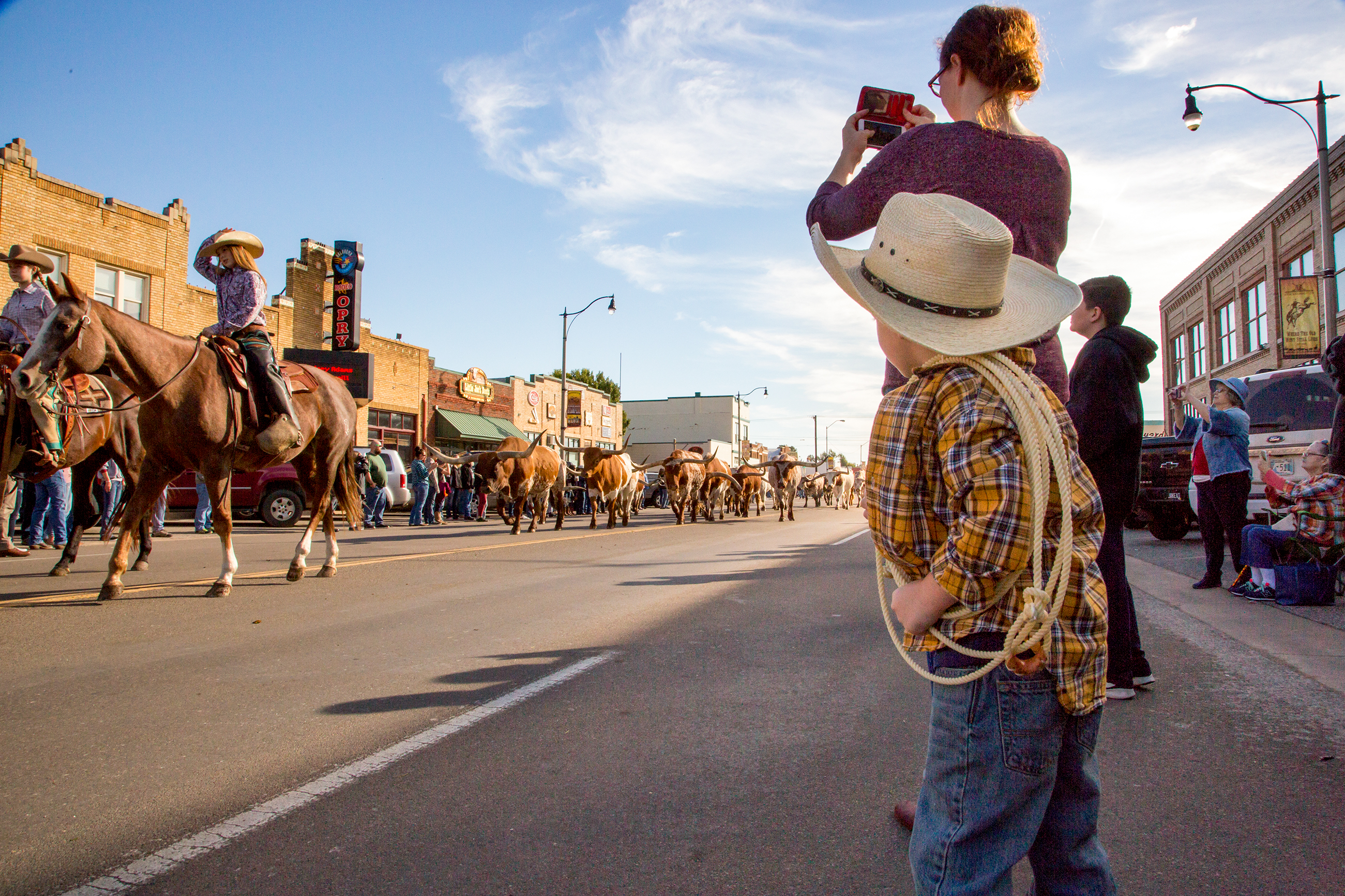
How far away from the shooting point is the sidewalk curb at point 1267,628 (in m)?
5.01

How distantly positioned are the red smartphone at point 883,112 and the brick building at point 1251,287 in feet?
72.4

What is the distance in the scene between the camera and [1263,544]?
24.1 feet

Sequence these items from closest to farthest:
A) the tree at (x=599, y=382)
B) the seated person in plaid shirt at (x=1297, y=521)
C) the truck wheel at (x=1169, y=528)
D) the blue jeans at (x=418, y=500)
Answer: 1. the seated person in plaid shirt at (x=1297, y=521)
2. the truck wheel at (x=1169, y=528)
3. the blue jeans at (x=418, y=500)
4. the tree at (x=599, y=382)

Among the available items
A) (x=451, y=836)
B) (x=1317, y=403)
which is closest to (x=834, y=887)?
(x=451, y=836)

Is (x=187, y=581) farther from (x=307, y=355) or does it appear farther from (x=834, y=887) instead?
(x=307, y=355)

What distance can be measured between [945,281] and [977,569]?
0.63m

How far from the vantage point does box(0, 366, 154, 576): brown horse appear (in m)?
8.19

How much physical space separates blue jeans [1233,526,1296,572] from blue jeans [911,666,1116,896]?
707 centimetres

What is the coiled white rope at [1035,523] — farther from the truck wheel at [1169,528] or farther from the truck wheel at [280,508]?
the truck wheel at [280,508]

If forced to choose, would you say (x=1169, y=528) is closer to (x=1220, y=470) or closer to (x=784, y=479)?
(x=1220, y=470)

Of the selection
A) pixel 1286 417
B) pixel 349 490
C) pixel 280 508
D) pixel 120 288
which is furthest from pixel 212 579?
pixel 120 288

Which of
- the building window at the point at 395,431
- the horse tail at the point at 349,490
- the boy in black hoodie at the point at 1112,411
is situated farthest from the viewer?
the building window at the point at 395,431

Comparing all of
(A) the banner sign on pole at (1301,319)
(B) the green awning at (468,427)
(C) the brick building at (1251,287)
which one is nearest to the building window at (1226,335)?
(C) the brick building at (1251,287)

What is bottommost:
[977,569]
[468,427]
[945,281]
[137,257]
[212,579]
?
[212,579]
